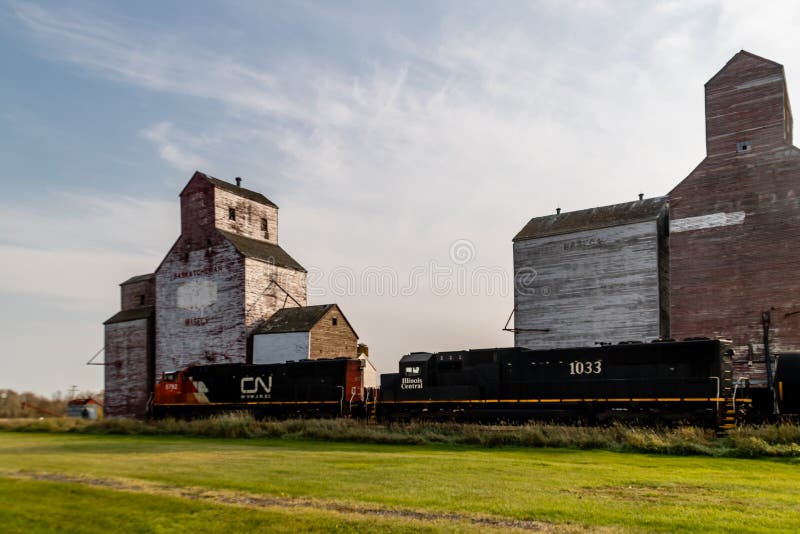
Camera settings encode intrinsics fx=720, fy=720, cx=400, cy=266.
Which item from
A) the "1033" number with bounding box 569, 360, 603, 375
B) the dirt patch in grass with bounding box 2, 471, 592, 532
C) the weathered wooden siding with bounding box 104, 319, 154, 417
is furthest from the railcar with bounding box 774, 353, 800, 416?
the weathered wooden siding with bounding box 104, 319, 154, 417

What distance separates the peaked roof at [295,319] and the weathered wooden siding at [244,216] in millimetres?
6375

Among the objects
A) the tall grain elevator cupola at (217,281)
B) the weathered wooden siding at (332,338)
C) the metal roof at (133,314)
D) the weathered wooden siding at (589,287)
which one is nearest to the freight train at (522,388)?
the weathered wooden siding at (332,338)

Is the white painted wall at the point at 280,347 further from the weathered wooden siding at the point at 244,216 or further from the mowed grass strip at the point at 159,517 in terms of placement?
the mowed grass strip at the point at 159,517

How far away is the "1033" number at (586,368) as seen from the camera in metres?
26.0

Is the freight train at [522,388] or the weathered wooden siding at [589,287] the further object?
the weathered wooden siding at [589,287]

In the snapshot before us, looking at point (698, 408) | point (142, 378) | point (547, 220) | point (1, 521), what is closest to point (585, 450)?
point (698, 408)

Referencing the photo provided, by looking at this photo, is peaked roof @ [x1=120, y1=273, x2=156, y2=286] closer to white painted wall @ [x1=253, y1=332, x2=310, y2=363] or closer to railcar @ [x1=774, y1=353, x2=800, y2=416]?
white painted wall @ [x1=253, y1=332, x2=310, y2=363]

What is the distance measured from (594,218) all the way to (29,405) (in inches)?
1814

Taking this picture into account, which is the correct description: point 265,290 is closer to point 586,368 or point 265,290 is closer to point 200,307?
point 200,307

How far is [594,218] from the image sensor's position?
4047 cm

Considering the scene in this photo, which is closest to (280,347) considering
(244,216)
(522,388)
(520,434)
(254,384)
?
(254,384)

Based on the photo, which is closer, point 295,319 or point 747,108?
point 747,108

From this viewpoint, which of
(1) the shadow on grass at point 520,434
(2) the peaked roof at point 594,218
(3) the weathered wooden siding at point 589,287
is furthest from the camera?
(2) the peaked roof at point 594,218

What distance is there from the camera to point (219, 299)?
43781 millimetres
